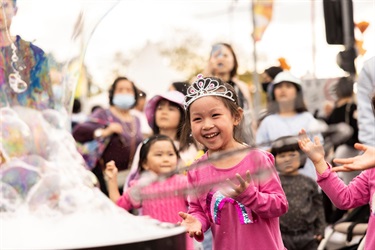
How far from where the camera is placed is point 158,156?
7.02m

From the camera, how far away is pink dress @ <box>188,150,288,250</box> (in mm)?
4750

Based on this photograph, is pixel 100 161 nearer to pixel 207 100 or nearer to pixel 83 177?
pixel 207 100

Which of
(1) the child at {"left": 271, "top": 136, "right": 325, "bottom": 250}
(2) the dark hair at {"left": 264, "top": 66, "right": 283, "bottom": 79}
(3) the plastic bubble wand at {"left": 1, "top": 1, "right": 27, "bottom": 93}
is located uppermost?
(3) the plastic bubble wand at {"left": 1, "top": 1, "right": 27, "bottom": 93}

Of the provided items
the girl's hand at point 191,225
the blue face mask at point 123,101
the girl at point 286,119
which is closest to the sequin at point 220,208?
the girl's hand at point 191,225

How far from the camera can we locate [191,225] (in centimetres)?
472

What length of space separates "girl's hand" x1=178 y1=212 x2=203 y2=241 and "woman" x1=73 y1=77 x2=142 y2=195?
12.1 feet

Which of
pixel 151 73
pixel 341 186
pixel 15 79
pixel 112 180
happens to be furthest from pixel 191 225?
pixel 151 73

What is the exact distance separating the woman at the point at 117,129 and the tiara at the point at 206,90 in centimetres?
348

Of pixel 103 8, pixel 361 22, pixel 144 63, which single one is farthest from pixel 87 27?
pixel 144 63

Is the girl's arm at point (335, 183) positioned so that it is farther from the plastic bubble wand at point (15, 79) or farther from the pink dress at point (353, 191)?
the plastic bubble wand at point (15, 79)

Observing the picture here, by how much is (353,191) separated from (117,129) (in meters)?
4.27

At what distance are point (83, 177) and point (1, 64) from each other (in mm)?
709

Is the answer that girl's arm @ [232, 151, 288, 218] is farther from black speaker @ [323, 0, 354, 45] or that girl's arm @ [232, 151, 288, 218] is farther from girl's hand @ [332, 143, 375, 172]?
black speaker @ [323, 0, 354, 45]

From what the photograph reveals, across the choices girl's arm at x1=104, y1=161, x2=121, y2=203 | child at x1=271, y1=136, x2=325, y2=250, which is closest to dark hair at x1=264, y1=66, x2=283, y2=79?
child at x1=271, y1=136, x2=325, y2=250
